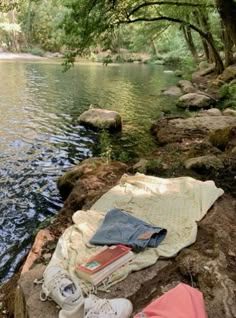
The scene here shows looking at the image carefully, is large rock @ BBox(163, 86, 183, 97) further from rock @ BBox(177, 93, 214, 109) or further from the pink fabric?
the pink fabric

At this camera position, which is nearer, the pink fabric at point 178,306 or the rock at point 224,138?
the pink fabric at point 178,306

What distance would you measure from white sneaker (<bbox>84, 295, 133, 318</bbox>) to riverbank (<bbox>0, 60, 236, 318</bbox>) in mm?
227

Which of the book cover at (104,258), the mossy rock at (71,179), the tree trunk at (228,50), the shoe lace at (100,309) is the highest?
the tree trunk at (228,50)

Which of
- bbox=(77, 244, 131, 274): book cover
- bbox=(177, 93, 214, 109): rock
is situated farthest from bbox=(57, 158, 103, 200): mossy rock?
bbox=(177, 93, 214, 109): rock

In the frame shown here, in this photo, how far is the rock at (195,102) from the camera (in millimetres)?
14523

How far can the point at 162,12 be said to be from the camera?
52.7 feet

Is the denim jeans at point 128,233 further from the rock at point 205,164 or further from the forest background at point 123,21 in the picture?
the forest background at point 123,21

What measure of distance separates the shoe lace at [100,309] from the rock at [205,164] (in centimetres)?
385

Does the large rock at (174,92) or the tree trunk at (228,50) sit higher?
the tree trunk at (228,50)

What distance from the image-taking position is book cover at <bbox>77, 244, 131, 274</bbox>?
318cm

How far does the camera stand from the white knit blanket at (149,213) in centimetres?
353

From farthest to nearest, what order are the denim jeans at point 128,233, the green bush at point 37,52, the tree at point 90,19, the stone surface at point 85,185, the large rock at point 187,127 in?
1. the green bush at point 37,52
2. the large rock at point 187,127
3. the tree at point 90,19
4. the stone surface at point 85,185
5. the denim jeans at point 128,233

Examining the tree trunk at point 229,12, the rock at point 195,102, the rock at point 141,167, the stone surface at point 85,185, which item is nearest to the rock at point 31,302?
the stone surface at point 85,185

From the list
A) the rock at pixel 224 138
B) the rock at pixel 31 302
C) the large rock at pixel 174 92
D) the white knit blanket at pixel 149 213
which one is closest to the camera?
the rock at pixel 31 302
